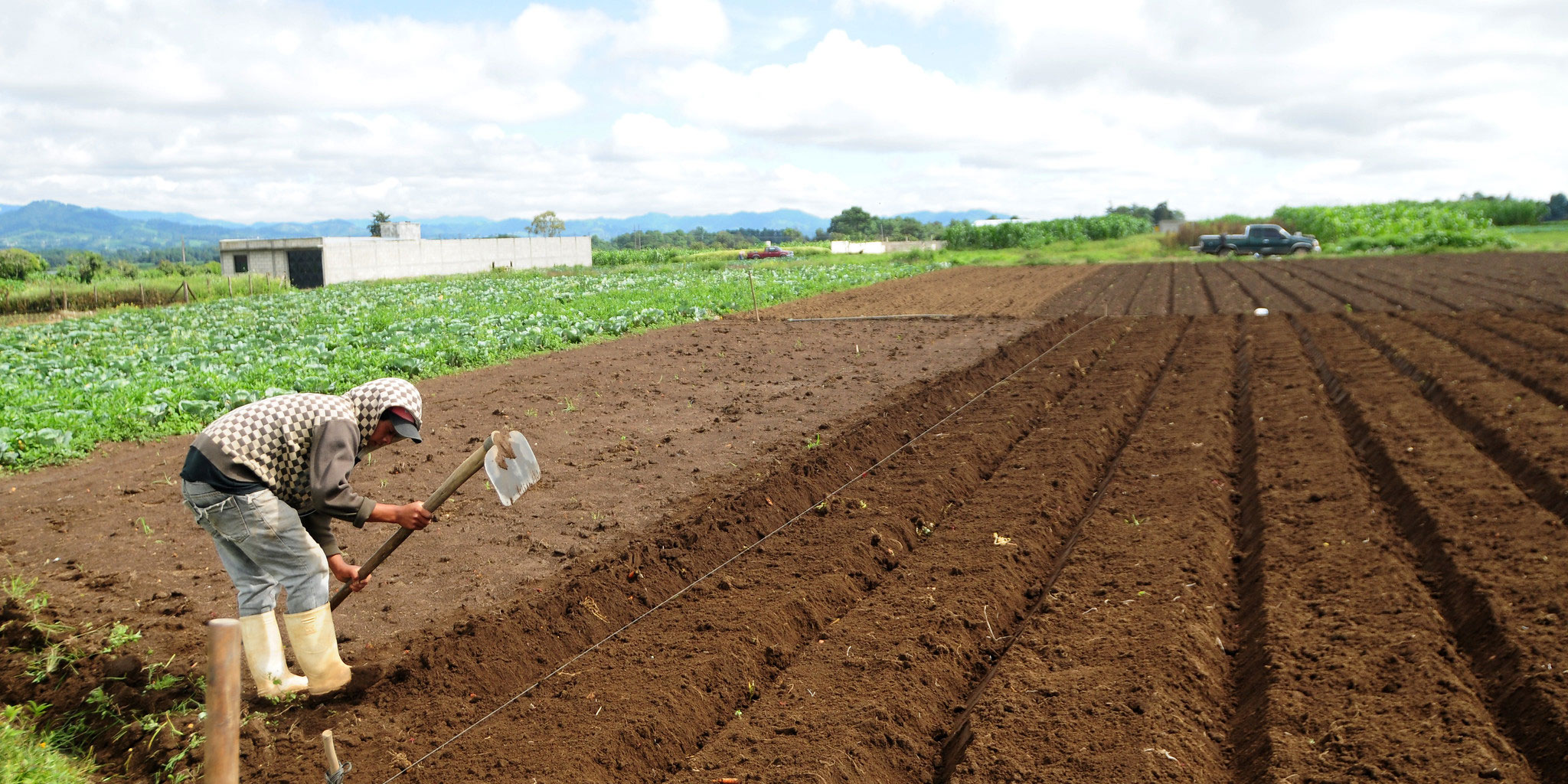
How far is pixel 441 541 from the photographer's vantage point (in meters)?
7.07

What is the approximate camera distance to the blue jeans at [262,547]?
4.37 meters

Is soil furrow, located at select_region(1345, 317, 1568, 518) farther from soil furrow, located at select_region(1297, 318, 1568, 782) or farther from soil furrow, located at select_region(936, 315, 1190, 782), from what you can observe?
soil furrow, located at select_region(936, 315, 1190, 782)

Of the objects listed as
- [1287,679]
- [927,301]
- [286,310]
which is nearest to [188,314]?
[286,310]

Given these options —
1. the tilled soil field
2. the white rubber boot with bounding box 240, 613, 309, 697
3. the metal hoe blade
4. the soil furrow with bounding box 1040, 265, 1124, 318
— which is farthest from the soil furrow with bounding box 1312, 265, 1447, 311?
the white rubber boot with bounding box 240, 613, 309, 697

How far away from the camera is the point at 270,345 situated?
1758cm

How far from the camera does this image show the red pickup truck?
61375mm

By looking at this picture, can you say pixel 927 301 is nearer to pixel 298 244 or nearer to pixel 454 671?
pixel 454 671

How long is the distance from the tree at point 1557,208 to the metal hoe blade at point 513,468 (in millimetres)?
92383

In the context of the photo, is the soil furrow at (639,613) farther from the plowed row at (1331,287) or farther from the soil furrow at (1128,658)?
the plowed row at (1331,287)

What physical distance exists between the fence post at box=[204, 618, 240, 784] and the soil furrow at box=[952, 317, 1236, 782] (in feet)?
8.81

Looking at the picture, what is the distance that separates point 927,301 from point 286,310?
18325 mm

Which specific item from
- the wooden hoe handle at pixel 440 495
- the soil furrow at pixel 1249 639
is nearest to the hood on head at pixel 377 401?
the wooden hoe handle at pixel 440 495

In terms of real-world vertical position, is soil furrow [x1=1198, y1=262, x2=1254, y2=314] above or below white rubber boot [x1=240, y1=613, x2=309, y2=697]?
above

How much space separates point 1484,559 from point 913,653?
3.90 metres
